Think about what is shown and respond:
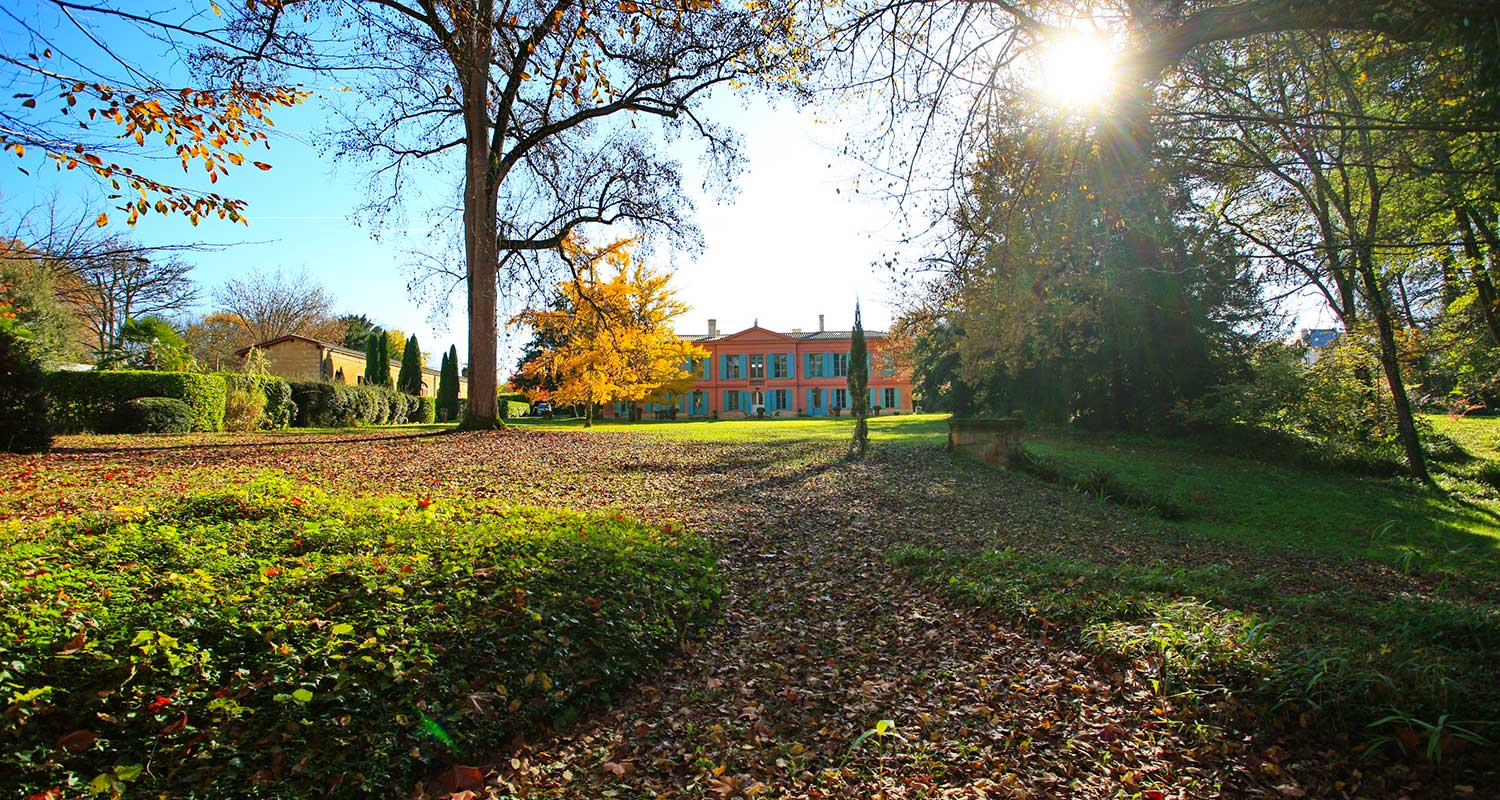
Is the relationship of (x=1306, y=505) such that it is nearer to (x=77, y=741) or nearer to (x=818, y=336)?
(x=77, y=741)

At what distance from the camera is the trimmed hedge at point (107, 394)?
36.7ft

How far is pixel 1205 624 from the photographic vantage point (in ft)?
11.6

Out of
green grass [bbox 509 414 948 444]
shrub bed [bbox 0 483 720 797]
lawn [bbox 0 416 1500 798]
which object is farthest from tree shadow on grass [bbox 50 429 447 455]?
shrub bed [bbox 0 483 720 797]

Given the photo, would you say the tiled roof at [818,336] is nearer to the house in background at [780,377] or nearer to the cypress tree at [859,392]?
the house in background at [780,377]

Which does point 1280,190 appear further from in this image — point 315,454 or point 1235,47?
point 315,454

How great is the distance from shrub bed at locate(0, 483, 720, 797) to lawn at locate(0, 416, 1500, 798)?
0.12 ft

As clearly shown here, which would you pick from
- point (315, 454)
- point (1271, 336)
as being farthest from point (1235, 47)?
point (1271, 336)

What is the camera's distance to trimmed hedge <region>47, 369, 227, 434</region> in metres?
11.2

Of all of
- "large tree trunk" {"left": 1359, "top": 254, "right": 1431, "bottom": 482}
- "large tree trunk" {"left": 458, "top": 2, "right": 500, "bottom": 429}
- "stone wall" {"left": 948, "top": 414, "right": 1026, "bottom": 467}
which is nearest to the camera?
"stone wall" {"left": 948, "top": 414, "right": 1026, "bottom": 467}

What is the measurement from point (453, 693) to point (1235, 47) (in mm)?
7491

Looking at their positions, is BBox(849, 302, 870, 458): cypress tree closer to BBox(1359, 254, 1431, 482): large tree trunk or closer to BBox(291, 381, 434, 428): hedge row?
BBox(1359, 254, 1431, 482): large tree trunk

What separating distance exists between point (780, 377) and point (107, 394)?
126ft

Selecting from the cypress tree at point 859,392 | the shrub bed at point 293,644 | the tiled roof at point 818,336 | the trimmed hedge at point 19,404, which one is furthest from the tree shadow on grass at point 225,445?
the tiled roof at point 818,336

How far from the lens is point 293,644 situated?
2572 mm
